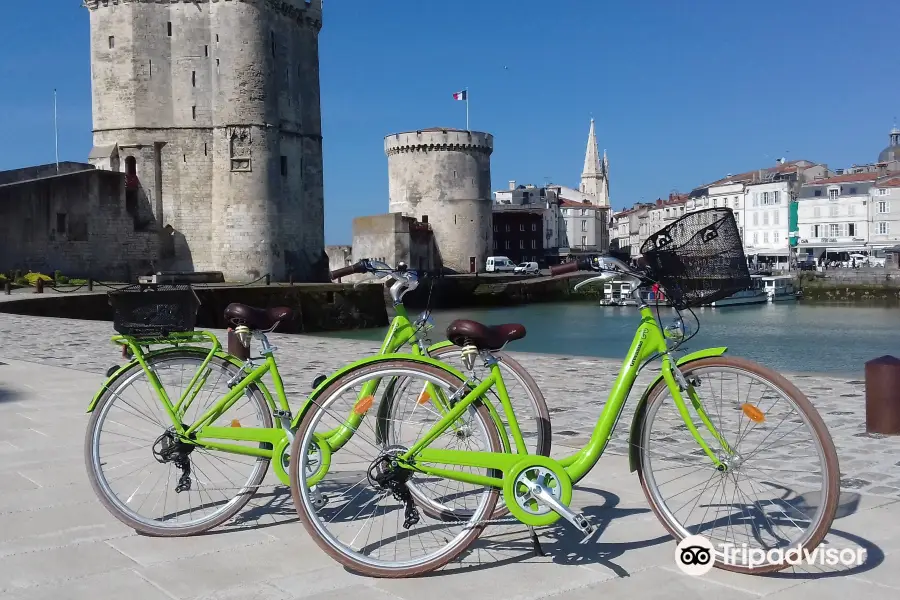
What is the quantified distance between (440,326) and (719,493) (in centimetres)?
3426

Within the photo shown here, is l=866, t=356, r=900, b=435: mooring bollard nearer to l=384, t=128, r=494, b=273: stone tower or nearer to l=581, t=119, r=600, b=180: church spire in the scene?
l=384, t=128, r=494, b=273: stone tower

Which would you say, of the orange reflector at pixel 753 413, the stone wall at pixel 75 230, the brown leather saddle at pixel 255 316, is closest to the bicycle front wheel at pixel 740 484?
the orange reflector at pixel 753 413

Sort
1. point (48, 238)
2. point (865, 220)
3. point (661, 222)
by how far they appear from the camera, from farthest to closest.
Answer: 1. point (661, 222)
2. point (865, 220)
3. point (48, 238)

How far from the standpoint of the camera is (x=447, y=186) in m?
59.2

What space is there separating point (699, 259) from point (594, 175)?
117 m

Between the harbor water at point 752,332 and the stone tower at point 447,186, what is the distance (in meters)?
7.80

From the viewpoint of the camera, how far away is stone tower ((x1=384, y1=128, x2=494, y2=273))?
194 feet

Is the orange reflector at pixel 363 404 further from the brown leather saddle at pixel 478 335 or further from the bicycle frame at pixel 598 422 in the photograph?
the brown leather saddle at pixel 478 335

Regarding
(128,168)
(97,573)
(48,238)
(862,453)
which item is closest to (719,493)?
(862,453)

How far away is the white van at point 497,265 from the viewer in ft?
200

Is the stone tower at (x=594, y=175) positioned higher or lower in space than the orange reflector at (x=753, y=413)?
higher

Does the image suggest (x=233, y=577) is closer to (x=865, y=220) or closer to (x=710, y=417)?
(x=710, y=417)

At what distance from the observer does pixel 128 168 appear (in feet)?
122

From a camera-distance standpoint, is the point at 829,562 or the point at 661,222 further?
the point at 661,222
